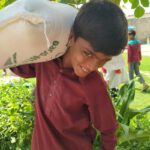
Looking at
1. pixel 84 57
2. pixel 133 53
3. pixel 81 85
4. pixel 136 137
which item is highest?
pixel 84 57

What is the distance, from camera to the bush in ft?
10.2

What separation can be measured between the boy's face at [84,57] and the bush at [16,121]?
1584 mm

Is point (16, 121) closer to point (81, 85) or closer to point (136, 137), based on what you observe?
point (136, 137)

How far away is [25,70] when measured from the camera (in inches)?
74.5

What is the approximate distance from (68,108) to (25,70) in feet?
1.00

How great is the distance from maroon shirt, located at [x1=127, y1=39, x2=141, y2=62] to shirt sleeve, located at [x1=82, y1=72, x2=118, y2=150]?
6.24 m

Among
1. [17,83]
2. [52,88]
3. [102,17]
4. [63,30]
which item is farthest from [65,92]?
[17,83]

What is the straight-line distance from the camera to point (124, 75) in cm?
630

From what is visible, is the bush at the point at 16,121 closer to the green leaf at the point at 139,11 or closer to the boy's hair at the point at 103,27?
the green leaf at the point at 139,11

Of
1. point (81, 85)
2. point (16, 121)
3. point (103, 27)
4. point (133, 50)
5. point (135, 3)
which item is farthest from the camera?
point (133, 50)

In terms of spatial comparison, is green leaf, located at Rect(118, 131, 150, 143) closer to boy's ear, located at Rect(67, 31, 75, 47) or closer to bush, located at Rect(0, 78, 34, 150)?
bush, located at Rect(0, 78, 34, 150)

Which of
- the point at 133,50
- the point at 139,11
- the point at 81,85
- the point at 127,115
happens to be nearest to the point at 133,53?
Result: the point at 133,50

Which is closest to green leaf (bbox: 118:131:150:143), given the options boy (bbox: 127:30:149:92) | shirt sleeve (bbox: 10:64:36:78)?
shirt sleeve (bbox: 10:64:36:78)

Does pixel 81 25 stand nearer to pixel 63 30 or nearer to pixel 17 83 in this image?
pixel 63 30
